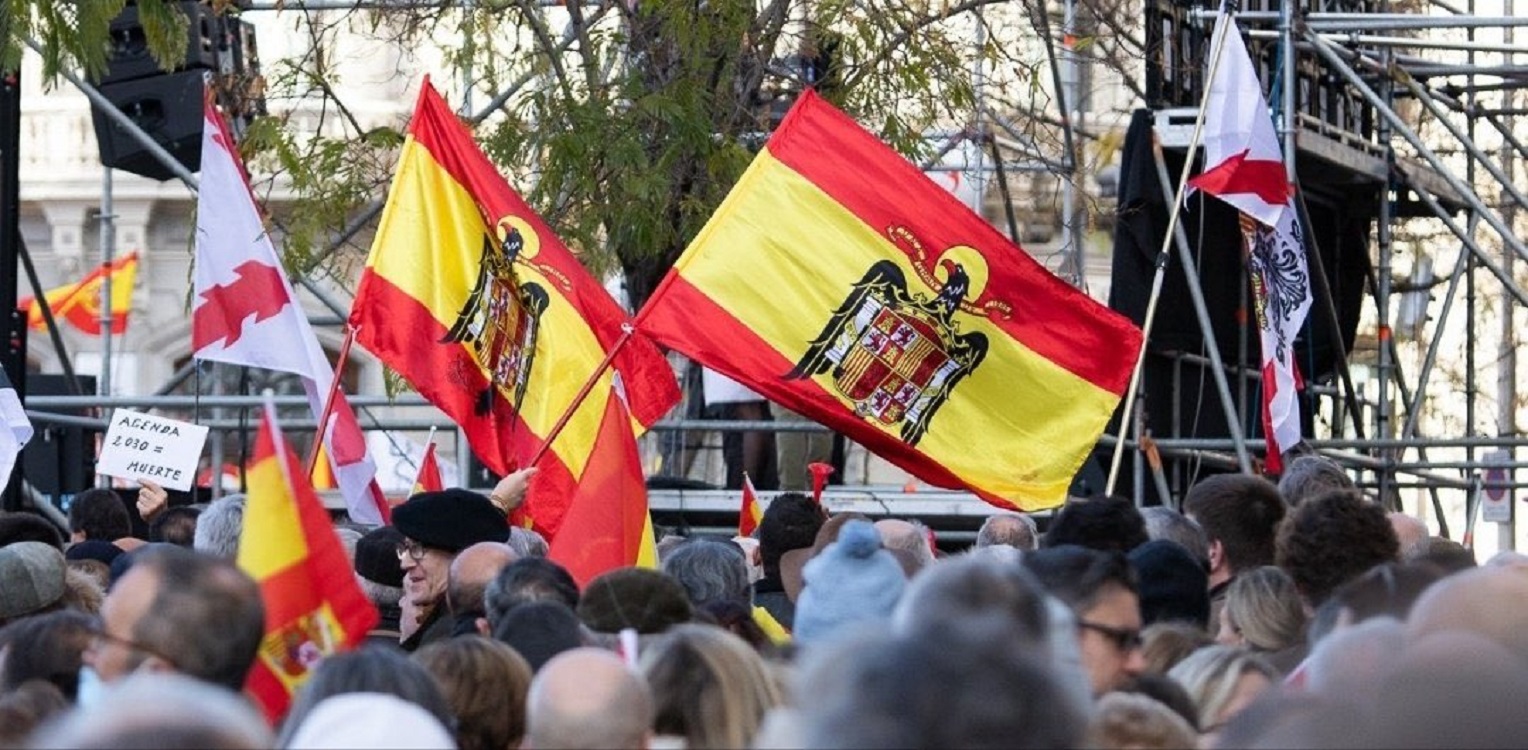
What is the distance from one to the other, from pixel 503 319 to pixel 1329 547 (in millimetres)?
3671

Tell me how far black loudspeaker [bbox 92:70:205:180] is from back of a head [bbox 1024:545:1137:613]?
30.7 feet

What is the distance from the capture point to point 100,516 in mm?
10664

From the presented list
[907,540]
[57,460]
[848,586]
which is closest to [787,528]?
[907,540]

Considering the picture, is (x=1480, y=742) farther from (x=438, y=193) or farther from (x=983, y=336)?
(x=438, y=193)

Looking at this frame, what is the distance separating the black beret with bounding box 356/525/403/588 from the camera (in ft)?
27.2

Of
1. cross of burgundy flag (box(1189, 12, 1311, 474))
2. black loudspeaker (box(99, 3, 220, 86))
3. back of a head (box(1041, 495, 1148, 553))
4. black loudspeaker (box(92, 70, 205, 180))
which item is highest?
black loudspeaker (box(99, 3, 220, 86))

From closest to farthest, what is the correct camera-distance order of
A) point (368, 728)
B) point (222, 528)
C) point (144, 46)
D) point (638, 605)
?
point (368, 728) → point (638, 605) → point (222, 528) → point (144, 46)

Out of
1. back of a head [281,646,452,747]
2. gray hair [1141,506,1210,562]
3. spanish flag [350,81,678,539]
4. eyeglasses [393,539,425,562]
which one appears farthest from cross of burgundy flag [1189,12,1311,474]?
back of a head [281,646,452,747]

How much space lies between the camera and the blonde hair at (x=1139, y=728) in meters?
4.68

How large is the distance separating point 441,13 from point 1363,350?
29.8ft

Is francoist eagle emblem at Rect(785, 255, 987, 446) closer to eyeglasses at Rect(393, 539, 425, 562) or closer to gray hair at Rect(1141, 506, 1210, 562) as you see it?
gray hair at Rect(1141, 506, 1210, 562)

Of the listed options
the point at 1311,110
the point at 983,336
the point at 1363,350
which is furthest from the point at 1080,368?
the point at 1363,350

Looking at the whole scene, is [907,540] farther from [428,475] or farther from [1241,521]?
[428,475]

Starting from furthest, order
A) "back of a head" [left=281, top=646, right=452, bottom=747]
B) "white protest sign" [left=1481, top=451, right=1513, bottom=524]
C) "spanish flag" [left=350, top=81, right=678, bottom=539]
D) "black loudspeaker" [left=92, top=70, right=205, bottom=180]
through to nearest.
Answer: "white protest sign" [left=1481, top=451, right=1513, bottom=524], "black loudspeaker" [left=92, top=70, right=205, bottom=180], "spanish flag" [left=350, top=81, right=678, bottom=539], "back of a head" [left=281, top=646, right=452, bottom=747]
